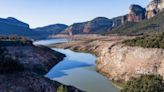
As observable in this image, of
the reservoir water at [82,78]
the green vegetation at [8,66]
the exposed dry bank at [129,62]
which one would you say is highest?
the green vegetation at [8,66]

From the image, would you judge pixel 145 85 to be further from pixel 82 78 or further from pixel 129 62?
pixel 82 78

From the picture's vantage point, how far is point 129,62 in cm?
7906

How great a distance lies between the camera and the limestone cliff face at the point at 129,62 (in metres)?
69.5

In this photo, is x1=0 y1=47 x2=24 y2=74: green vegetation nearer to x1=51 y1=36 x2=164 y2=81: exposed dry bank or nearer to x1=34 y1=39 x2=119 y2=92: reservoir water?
x1=34 y1=39 x2=119 y2=92: reservoir water

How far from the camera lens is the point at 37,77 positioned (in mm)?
56250

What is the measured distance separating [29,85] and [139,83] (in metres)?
17.0

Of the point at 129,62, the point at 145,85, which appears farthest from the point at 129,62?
the point at 145,85

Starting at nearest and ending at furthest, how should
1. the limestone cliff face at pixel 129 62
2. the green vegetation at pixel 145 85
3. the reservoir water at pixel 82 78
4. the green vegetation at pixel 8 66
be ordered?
1. the green vegetation at pixel 145 85
2. the green vegetation at pixel 8 66
3. the limestone cliff face at pixel 129 62
4. the reservoir water at pixel 82 78

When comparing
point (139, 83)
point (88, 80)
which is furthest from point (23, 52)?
point (139, 83)

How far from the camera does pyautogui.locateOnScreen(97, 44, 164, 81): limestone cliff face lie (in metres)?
69.5

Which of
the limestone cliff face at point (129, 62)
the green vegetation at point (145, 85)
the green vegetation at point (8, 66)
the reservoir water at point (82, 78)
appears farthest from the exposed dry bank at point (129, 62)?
the green vegetation at point (8, 66)

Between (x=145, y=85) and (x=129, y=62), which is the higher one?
(x=145, y=85)

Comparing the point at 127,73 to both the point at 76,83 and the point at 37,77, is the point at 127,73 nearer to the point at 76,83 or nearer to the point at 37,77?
the point at 76,83

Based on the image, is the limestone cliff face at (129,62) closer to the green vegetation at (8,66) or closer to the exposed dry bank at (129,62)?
the exposed dry bank at (129,62)
